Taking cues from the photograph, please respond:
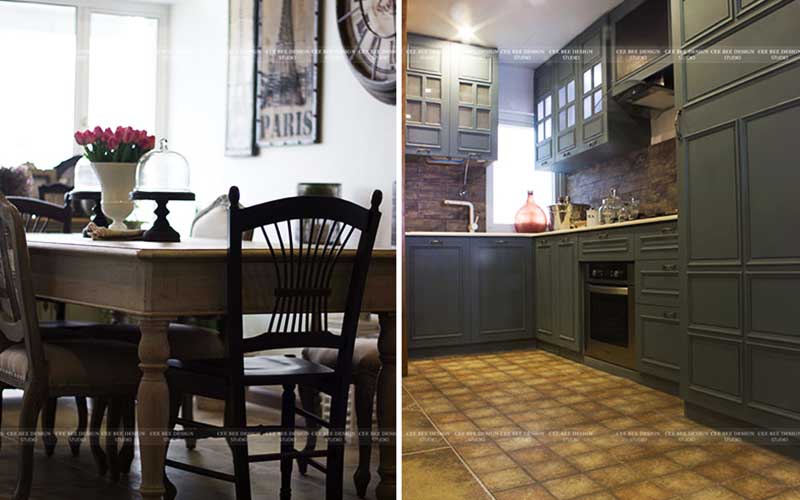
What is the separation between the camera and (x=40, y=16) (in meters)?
3.56

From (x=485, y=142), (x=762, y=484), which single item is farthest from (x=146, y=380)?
(x=762, y=484)

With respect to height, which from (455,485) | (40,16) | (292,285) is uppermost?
(40,16)

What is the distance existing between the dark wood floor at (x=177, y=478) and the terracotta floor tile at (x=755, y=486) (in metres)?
1.03

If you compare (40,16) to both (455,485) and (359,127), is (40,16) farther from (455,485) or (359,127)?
(455,485)

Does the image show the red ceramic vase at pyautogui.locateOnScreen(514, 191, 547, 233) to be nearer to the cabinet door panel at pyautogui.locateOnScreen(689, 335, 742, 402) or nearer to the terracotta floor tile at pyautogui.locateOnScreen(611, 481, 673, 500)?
the cabinet door panel at pyautogui.locateOnScreen(689, 335, 742, 402)

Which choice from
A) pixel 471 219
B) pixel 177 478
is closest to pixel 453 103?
pixel 471 219

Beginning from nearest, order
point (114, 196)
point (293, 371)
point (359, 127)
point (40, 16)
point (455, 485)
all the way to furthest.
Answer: point (455, 485) → point (293, 371) → point (114, 196) → point (359, 127) → point (40, 16)

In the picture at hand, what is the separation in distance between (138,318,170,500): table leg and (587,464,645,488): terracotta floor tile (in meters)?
1.05

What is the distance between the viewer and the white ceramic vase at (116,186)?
2.11 m

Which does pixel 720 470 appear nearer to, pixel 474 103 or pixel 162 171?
pixel 474 103

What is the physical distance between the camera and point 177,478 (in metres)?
2.04

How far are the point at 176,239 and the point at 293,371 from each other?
0.62m

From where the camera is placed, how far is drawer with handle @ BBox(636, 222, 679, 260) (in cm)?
139

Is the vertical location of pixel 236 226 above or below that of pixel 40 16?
below
